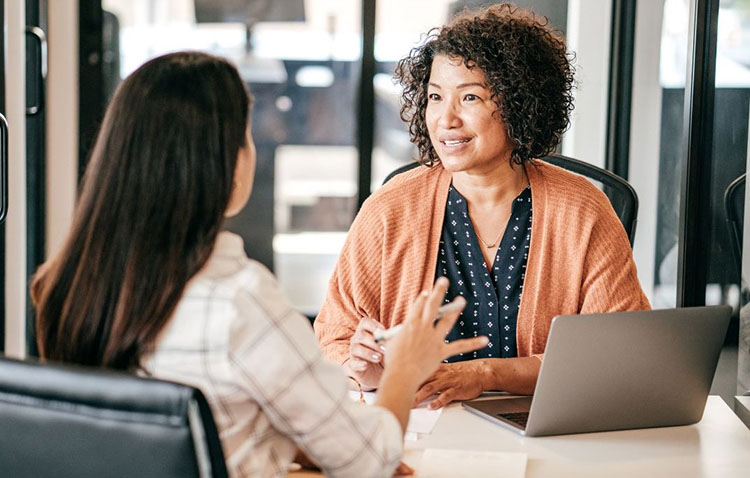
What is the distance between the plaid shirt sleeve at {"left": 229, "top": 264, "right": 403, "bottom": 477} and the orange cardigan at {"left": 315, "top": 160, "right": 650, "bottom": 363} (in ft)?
2.07

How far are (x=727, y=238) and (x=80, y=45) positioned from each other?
110 inches

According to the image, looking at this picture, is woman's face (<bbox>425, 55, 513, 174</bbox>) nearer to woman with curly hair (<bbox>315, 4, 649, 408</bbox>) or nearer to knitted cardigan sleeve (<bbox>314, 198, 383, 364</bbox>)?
woman with curly hair (<bbox>315, 4, 649, 408</bbox>)

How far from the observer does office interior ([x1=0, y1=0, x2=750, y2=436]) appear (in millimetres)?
2537

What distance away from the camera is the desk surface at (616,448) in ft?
4.35

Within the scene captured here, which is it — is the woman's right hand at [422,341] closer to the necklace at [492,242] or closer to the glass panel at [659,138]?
the necklace at [492,242]

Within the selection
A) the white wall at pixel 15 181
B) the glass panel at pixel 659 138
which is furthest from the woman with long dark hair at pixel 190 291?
the white wall at pixel 15 181

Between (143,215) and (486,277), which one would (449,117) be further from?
(143,215)

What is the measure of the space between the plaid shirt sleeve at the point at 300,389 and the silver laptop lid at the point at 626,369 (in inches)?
13.0

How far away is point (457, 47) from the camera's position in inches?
76.7

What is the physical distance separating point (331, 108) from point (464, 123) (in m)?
2.45

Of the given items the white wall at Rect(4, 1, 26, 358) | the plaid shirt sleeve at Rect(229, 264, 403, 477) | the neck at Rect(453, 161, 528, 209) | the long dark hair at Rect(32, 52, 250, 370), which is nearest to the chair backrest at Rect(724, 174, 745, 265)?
the neck at Rect(453, 161, 528, 209)

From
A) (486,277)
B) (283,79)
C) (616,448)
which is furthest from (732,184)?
(283,79)

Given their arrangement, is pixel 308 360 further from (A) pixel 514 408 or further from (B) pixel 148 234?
(A) pixel 514 408

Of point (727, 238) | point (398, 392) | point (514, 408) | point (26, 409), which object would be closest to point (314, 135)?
point (727, 238)
